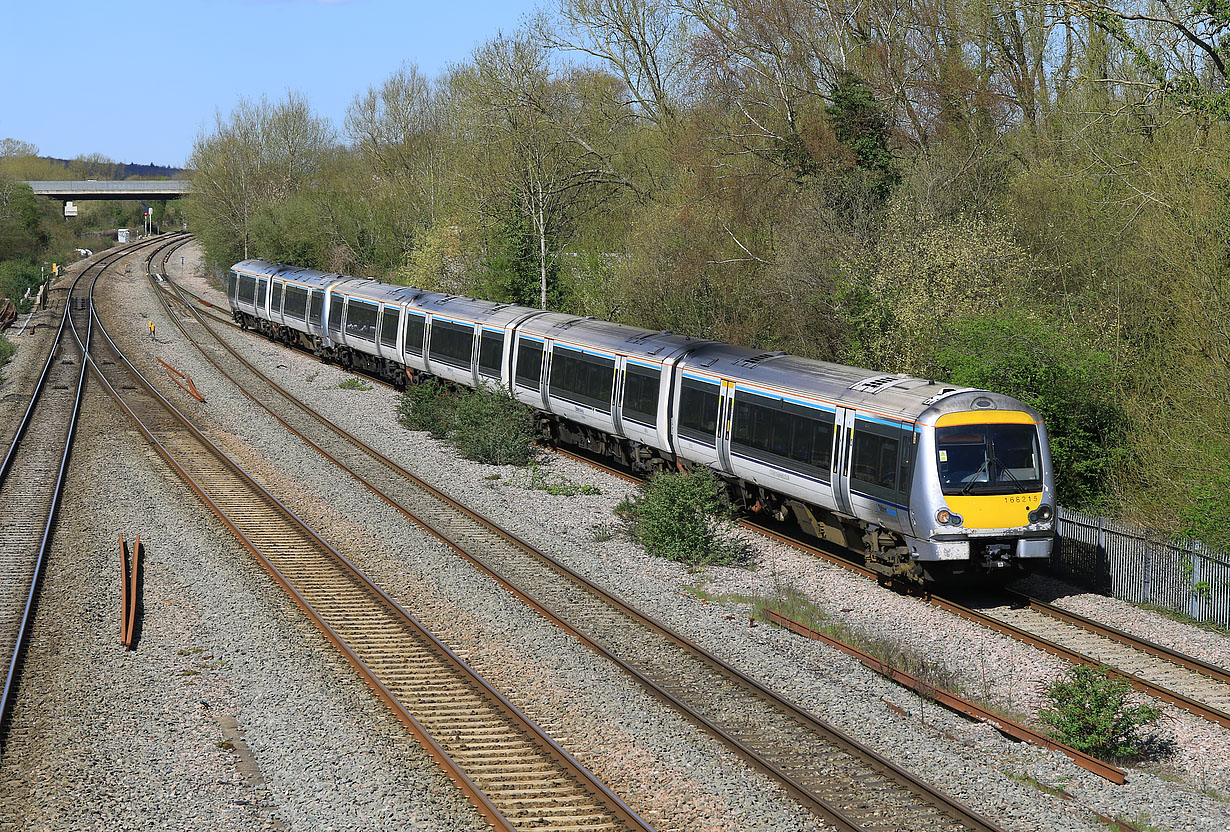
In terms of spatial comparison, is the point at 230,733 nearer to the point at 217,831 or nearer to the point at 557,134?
the point at 217,831

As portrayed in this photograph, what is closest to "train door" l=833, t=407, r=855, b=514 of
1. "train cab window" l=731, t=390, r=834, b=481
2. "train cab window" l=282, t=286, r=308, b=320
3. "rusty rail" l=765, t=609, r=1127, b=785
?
"train cab window" l=731, t=390, r=834, b=481

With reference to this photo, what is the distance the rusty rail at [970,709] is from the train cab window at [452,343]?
53.4 ft

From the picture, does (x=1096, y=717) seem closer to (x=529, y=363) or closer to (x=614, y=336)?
(x=614, y=336)

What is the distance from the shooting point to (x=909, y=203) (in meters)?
24.8

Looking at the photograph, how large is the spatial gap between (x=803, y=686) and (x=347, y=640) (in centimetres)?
546

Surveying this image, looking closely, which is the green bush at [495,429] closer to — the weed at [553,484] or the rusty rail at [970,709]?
the weed at [553,484]


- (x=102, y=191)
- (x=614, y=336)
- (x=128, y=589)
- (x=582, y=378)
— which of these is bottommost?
(x=128, y=589)

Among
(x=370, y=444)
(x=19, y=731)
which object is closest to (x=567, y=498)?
(x=370, y=444)

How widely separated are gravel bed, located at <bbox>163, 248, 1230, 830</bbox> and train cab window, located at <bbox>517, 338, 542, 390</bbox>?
350 cm

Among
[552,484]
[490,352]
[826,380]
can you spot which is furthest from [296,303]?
[826,380]

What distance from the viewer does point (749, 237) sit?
29859mm

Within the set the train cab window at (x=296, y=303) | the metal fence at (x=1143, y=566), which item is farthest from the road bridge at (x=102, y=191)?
the metal fence at (x=1143, y=566)

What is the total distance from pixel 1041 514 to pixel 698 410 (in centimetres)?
663

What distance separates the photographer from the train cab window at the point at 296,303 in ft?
130
